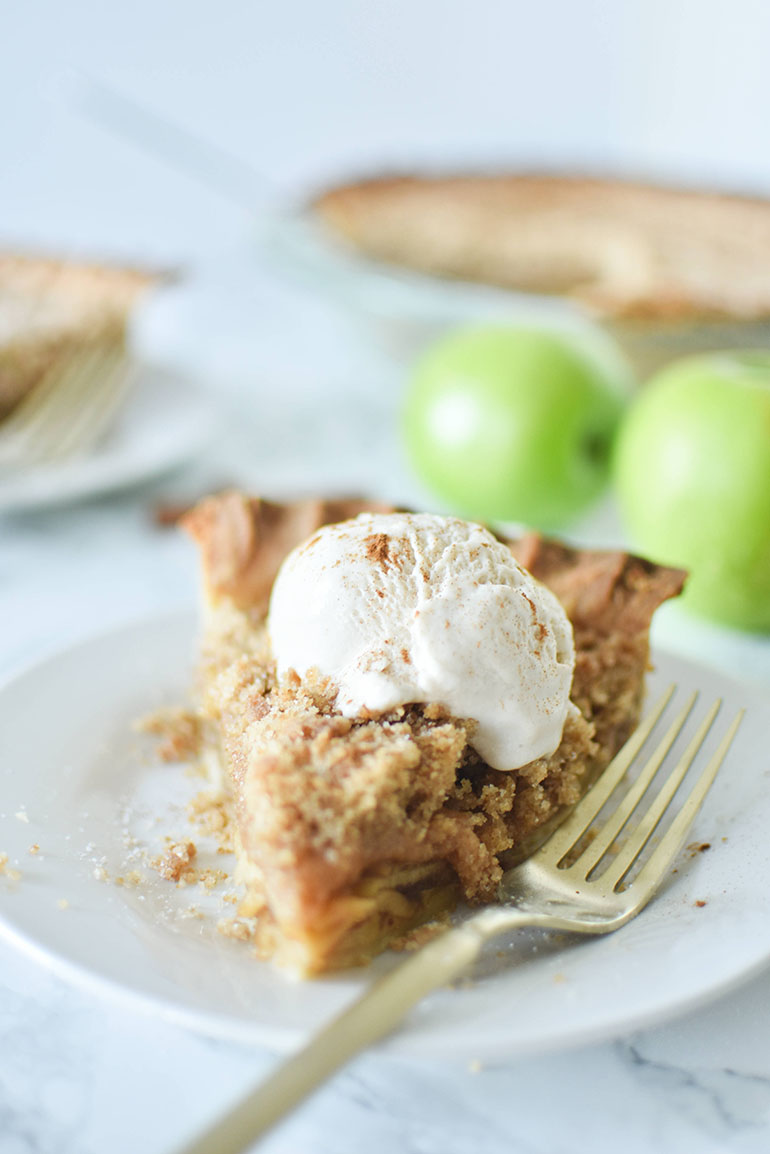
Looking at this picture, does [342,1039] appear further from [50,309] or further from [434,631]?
[50,309]

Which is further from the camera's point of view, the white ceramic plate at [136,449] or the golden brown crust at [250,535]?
→ the white ceramic plate at [136,449]

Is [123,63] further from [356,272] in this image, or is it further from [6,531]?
[6,531]

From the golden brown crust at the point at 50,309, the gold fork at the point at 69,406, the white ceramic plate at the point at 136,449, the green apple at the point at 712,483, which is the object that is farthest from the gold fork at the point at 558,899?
the golden brown crust at the point at 50,309

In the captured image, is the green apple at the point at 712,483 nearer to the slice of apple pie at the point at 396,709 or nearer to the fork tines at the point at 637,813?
the slice of apple pie at the point at 396,709

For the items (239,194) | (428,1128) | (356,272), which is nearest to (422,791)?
(428,1128)

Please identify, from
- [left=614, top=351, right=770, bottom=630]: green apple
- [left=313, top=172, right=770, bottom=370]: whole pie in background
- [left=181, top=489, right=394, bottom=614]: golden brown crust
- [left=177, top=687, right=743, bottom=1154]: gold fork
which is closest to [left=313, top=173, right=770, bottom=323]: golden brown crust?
[left=313, top=172, right=770, bottom=370]: whole pie in background

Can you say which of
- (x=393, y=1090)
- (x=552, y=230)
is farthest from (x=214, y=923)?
(x=552, y=230)
